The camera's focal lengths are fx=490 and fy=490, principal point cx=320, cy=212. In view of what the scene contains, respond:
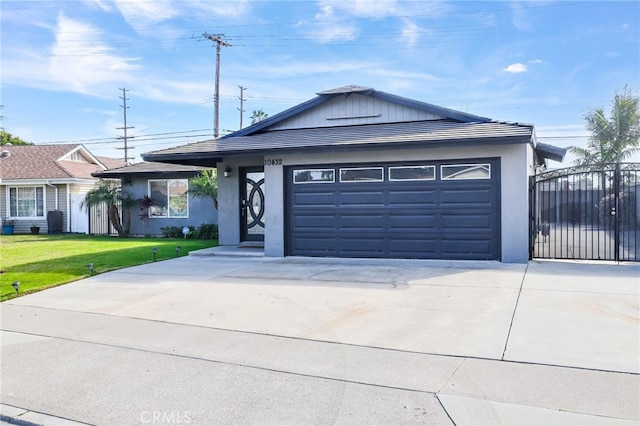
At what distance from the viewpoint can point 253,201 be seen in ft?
49.4

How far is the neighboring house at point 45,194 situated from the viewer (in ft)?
81.8

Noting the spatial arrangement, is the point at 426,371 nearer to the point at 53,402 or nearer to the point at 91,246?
the point at 53,402

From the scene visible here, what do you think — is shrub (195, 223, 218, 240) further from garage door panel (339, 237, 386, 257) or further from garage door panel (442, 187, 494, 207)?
garage door panel (442, 187, 494, 207)

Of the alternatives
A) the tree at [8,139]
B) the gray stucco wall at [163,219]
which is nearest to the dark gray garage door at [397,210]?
the gray stucco wall at [163,219]

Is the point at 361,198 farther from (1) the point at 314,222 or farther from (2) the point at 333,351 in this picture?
(2) the point at 333,351

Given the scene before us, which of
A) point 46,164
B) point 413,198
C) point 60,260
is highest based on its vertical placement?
point 46,164

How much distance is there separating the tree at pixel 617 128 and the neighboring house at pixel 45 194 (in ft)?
86.1

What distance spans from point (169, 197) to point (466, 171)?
14401 mm

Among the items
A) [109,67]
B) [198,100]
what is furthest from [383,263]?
[198,100]

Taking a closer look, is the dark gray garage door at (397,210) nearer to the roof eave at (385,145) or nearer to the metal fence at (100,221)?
the roof eave at (385,145)

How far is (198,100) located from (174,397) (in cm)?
3844

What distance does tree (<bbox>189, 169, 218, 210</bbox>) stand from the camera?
62.7ft

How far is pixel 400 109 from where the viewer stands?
13.5 metres

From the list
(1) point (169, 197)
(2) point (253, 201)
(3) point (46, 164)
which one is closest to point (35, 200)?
(3) point (46, 164)
